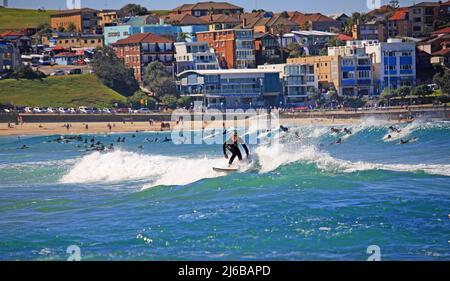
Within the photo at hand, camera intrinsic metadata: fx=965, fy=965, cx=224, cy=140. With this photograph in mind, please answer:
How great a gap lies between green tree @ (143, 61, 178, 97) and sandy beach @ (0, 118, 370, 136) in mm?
12905

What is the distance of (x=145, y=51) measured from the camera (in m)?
112

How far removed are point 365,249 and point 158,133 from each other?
65180mm

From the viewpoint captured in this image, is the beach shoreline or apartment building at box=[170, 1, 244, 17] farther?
apartment building at box=[170, 1, 244, 17]

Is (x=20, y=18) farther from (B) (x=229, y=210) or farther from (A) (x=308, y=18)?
(B) (x=229, y=210)

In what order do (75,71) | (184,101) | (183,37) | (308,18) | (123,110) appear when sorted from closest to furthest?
(123,110) → (184,101) → (75,71) → (183,37) → (308,18)

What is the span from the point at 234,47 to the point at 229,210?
91.9m

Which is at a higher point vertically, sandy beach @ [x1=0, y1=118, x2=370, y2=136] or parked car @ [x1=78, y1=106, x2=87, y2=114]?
parked car @ [x1=78, y1=106, x2=87, y2=114]

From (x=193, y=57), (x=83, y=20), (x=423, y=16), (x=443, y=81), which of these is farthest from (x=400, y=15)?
(x=83, y=20)

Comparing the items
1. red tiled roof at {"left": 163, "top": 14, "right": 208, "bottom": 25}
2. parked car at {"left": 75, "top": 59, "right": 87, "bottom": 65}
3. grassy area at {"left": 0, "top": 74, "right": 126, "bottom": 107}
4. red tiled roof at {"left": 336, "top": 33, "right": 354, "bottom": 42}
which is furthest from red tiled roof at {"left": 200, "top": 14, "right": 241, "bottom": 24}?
grassy area at {"left": 0, "top": 74, "right": 126, "bottom": 107}

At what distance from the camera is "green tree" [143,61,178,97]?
103875 mm

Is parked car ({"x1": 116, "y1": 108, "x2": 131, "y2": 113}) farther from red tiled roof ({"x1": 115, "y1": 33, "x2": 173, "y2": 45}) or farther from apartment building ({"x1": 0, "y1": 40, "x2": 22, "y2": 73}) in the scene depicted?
apartment building ({"x1": 0, "y1": 40, "x2": 22, "y2": 73})

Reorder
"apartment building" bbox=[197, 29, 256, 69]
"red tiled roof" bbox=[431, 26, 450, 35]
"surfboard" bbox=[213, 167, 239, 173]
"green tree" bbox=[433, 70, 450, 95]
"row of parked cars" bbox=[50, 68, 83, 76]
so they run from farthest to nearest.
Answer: "red tiled roof" bbox=[431, 26, 450, 35] < "apartment building" bbox=[197, 29, 256, 69] < "row of parked cars" bbox=[50, 68, 83, 76] < "green tree" bbox=[433, 70, 450, 95] < "surfboard" bbox=[213, 167, 239, 173]
